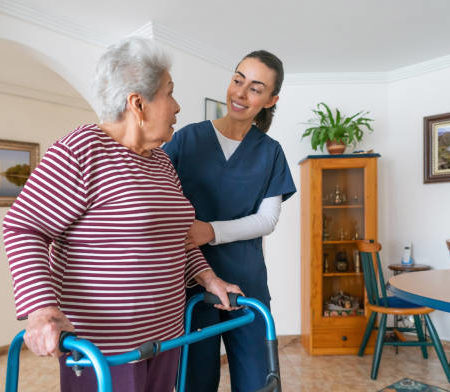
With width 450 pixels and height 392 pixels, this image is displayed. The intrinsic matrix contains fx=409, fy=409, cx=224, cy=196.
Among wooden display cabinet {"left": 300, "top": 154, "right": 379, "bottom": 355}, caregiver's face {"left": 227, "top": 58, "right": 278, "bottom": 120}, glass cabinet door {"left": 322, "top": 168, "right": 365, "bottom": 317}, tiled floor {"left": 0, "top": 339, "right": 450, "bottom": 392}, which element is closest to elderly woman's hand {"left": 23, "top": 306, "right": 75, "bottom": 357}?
caregiver's face {"left": 227, "top": 58, "right": 278, "bottom": 120}

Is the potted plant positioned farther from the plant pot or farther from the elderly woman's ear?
the elderly woman's ear

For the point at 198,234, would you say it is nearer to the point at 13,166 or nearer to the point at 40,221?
the point at 40,221

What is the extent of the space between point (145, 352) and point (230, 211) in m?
0.69

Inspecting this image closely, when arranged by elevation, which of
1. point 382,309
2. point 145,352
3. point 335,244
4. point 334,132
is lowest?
point 382,309

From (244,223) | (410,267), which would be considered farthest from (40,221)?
(410,267)

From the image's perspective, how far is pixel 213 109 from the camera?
3.45 m

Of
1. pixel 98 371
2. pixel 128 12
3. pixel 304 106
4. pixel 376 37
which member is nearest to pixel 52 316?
pixel 98 371

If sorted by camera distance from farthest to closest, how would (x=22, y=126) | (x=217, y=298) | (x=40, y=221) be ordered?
(x=22, y=126) → (x=217, y=298) → (x=40, y=221)

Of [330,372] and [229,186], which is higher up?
[229,186]

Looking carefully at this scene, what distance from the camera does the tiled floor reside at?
9.62 ft

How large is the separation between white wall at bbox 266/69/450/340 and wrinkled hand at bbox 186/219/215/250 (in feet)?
9.03

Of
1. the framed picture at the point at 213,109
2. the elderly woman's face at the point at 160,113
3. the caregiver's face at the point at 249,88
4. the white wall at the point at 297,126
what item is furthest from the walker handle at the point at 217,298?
the white wall at the point at 297,126

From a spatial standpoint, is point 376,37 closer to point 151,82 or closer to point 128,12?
point 128,12

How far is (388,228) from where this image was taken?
4078 millimetres
